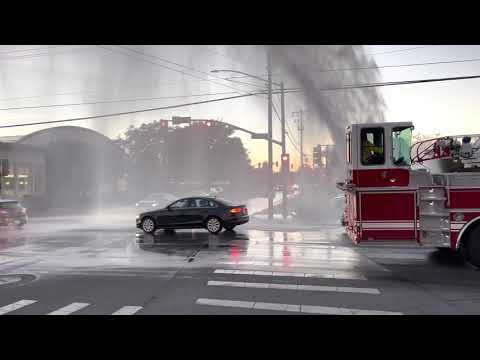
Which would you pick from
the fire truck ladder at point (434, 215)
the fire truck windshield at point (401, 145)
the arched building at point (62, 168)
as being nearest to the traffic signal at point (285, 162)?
the fire truck windshield at point (401, 145)

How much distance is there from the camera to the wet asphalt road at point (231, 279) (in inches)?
251

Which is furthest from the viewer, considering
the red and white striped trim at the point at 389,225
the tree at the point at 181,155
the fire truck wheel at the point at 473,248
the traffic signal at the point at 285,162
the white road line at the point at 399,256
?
the tree at the point at 181,155

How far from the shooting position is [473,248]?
8562mm

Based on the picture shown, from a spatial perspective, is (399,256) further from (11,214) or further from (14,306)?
(11,214)

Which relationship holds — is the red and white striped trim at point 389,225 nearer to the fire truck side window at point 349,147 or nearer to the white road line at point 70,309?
the fire truck side window at point 349,147

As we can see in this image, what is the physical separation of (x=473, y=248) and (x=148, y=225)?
11059 millimetres

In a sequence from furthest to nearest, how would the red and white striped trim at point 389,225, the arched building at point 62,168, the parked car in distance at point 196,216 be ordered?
the arched building at point 62,168 → the parked car in distance at point 196,216 → the red and white striped trim at point 389,225

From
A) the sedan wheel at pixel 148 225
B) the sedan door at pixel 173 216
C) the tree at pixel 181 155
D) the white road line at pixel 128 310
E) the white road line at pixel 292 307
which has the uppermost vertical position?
the tree at pixel 181 155

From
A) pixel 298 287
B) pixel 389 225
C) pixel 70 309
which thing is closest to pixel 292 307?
pixel 298 287

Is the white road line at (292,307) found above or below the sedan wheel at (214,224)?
below

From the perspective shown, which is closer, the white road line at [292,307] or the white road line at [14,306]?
the white road line at [292,307]

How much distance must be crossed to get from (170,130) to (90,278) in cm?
5459
